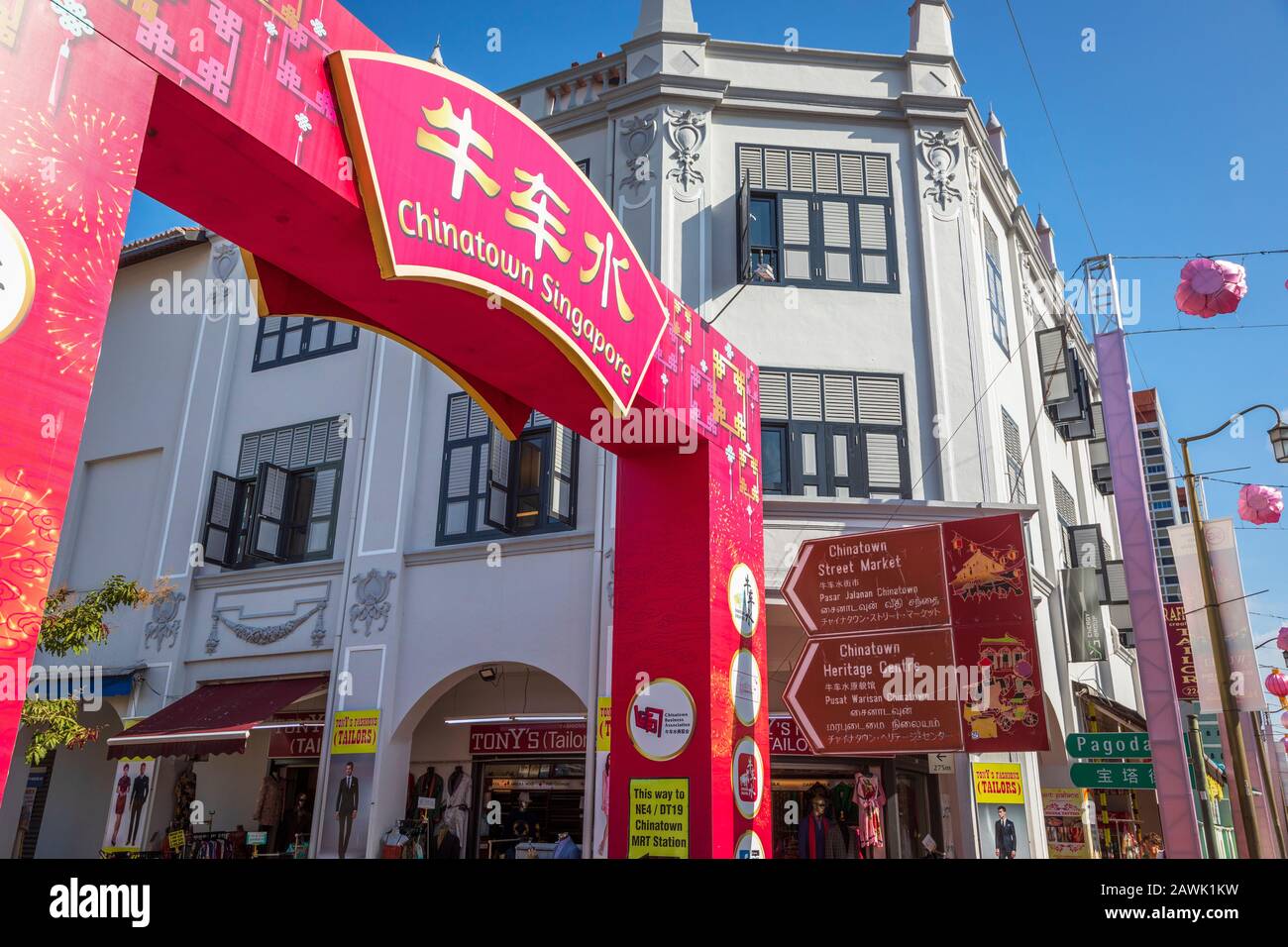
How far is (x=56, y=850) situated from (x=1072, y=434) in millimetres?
20085

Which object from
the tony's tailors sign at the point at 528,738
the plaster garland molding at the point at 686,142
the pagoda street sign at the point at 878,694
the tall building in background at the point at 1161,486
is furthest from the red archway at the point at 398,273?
the tall building in background at the point at 1161,486

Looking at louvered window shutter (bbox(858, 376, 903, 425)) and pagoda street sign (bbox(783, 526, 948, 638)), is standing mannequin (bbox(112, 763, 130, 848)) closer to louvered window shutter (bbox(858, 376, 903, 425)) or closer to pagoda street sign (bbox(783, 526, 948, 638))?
pagoda street sign (bbox(783, 526, 948, 638))

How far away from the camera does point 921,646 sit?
1106cm

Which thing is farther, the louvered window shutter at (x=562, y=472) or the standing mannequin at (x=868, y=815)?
the louvered window shutter at (x=562, y=472)

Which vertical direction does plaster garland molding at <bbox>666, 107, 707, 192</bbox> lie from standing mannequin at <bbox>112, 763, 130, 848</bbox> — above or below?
above

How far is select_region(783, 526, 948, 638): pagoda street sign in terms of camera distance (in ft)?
36.9

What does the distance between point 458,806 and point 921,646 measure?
26.5 ft

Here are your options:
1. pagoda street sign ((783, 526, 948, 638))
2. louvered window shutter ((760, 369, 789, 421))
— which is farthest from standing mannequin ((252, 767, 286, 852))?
louvered window shutter ((760, 369, 789, 421))

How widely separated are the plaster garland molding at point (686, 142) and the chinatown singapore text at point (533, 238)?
24.8ft

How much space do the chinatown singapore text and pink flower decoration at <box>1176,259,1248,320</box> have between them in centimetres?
543

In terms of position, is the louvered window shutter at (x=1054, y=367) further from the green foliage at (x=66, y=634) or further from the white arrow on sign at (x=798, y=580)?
the green foliage at (x=66, y=634)

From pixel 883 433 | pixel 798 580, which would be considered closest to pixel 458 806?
pixel 798 580

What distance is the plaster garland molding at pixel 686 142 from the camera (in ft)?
50.2
